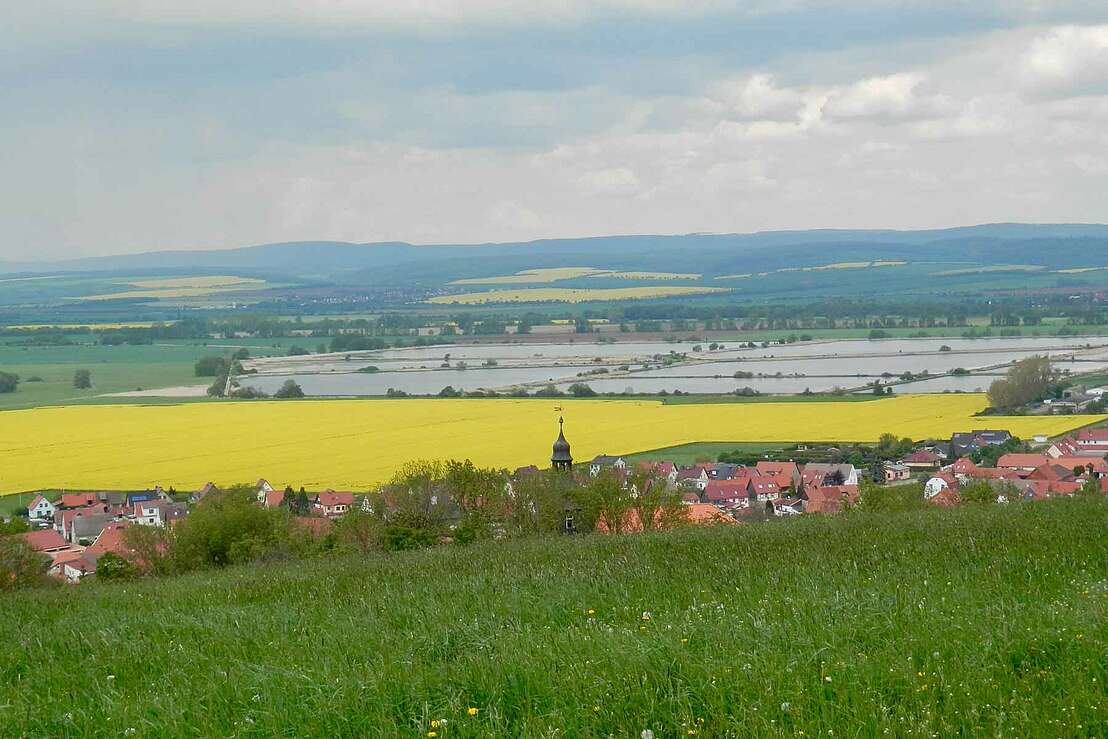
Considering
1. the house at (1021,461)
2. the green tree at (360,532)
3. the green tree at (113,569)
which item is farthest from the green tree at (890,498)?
the house at (1021,461)

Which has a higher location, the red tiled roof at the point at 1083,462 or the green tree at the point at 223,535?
the green tree at the point at 223,535

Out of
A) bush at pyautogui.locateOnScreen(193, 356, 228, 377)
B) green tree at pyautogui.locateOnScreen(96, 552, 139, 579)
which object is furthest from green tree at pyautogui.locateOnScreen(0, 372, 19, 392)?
green tree at pyautogui.locateOnScreen(96, 552, 139, 579)

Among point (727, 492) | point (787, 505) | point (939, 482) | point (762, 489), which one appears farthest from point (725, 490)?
point (939, 482)

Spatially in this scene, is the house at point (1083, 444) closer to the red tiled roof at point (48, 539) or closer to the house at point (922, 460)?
the house at point (922, 460)

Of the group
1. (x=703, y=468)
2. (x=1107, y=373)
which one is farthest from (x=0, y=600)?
(x=1107, y=373)

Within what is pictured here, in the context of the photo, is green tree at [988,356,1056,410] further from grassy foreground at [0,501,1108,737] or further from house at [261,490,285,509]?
grassy foreground at [0,501,1108,737]

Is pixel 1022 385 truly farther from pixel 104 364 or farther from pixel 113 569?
pixel 104 364

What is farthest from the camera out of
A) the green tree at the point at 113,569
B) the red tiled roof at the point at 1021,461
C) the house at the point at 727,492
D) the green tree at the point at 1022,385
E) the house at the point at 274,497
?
the green tree at the point at 1022,385
